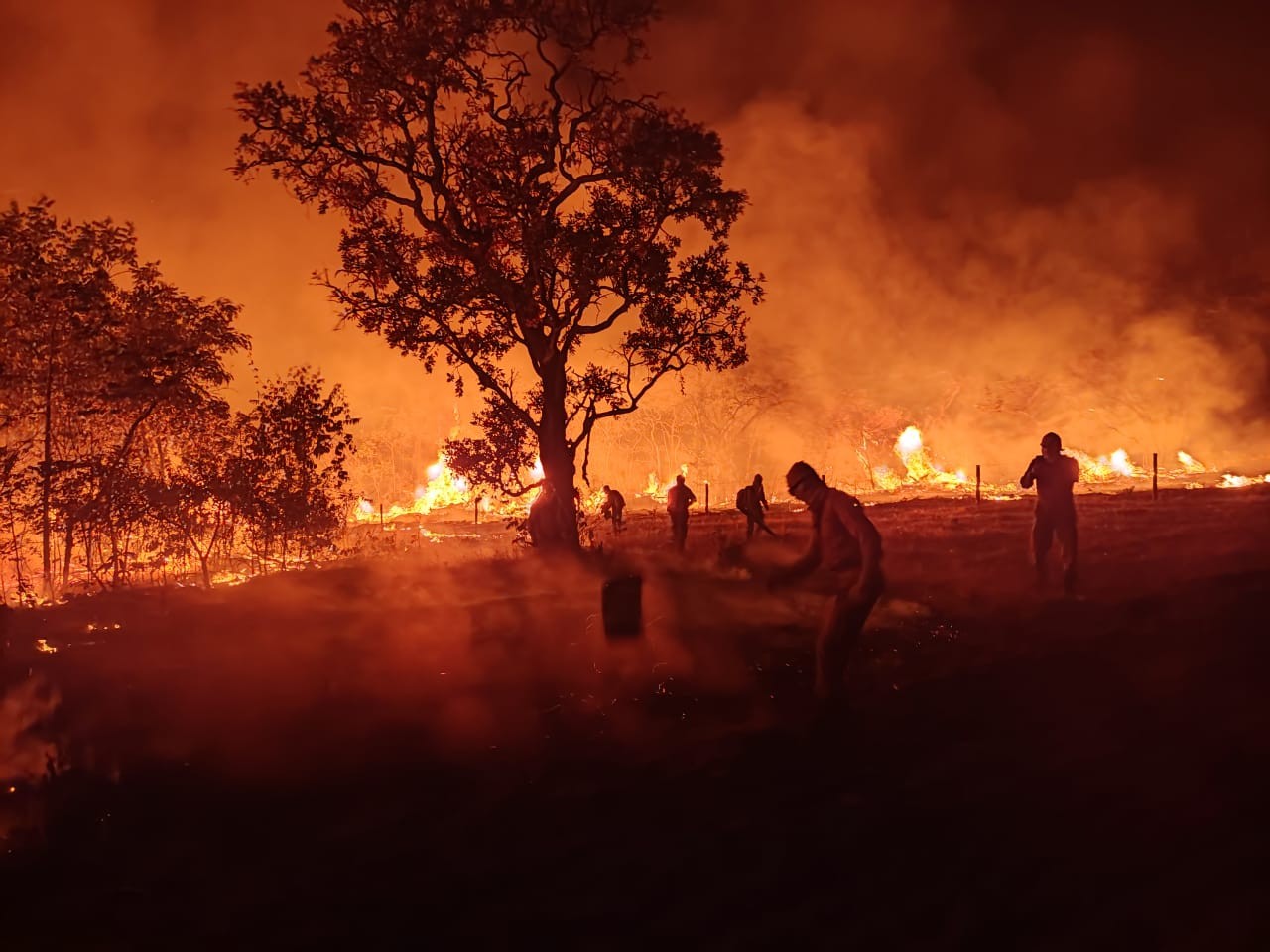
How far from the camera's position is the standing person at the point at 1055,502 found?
12.7m

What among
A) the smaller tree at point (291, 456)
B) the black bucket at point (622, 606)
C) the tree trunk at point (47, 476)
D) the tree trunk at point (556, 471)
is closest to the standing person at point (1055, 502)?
the black bucket at point (622, 606)

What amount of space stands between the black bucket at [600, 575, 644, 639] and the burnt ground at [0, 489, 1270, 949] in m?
0.29

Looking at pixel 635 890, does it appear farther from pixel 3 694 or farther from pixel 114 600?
pixel 114 600

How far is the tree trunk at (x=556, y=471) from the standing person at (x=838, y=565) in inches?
447

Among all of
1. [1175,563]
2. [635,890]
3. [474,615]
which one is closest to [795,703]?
[635,890]

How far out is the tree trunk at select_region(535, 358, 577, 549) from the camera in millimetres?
18766

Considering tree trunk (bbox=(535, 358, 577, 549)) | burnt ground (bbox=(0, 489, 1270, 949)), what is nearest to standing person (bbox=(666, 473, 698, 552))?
tree trunk (bbox=(535, 358, 577, 549))

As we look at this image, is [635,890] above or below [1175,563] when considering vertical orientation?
below

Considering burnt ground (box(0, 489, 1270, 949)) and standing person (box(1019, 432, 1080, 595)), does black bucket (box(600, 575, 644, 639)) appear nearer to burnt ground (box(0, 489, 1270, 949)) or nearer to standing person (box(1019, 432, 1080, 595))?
burnt ground (box(0, 489, 1270, 949))

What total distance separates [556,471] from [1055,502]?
991 cm

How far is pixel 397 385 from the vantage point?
7850cm

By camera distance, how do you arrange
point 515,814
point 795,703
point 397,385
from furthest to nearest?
point 397,385, point 795,703, point 515,814

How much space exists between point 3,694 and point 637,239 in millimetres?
13365

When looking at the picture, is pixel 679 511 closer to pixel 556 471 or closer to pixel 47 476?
pixel 556 471
